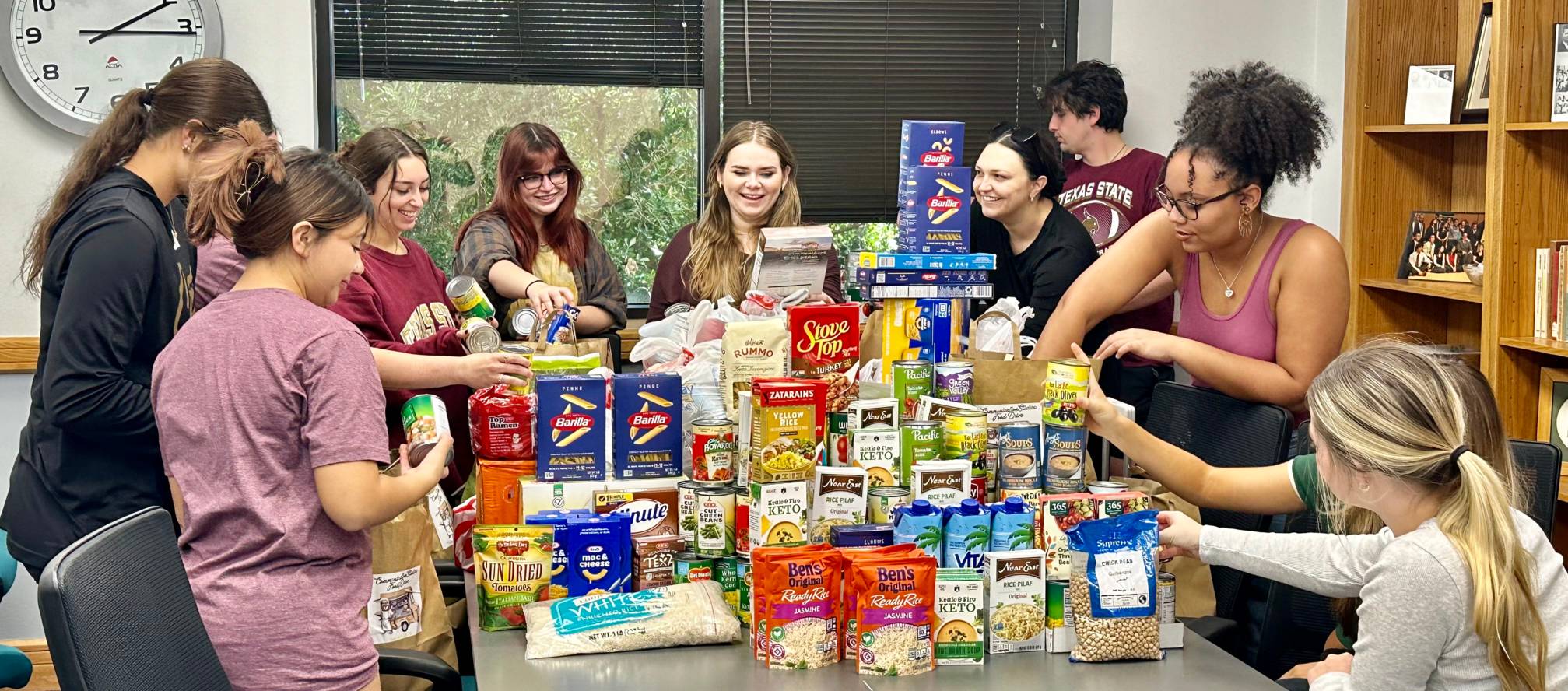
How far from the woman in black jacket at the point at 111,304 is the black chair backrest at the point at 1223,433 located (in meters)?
1.79

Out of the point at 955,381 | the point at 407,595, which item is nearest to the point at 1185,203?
the point at 955,381

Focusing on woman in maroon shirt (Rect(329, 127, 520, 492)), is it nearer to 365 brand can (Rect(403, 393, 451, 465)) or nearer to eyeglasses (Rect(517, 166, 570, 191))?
eyeglasses (Rect(517, 166, 570, 191))

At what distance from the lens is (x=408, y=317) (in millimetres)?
3039

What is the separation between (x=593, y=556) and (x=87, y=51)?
2.64 meters

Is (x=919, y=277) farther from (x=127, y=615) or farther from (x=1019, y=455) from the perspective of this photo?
(x=127, y=615)

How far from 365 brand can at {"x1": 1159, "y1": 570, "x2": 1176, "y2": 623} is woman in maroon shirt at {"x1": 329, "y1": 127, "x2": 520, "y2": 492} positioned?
1.52 meters

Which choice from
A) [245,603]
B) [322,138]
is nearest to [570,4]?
[322,138]

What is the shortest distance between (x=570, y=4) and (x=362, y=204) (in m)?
2.63

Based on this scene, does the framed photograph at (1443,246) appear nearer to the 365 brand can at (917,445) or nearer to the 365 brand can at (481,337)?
the 365 brand can at (917,445)

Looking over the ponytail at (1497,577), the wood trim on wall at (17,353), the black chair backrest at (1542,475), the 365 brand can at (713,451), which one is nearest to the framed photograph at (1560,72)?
the black chair backrest at (1542,475)

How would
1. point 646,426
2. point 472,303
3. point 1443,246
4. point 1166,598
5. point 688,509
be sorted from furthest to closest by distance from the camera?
point 1443,246, point 472,303, point 646,426, point 688,509, point 1166,598

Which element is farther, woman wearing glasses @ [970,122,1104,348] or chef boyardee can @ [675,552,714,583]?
woman wearing glasses @ [970,122,1104,348]

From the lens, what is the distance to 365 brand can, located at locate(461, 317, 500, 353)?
2.53 m

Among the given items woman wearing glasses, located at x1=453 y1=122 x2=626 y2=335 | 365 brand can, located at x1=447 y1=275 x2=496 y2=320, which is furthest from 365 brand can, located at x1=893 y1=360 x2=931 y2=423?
woman wearing glasses, located at x1=453 y1=122 x2=626 y2=335
